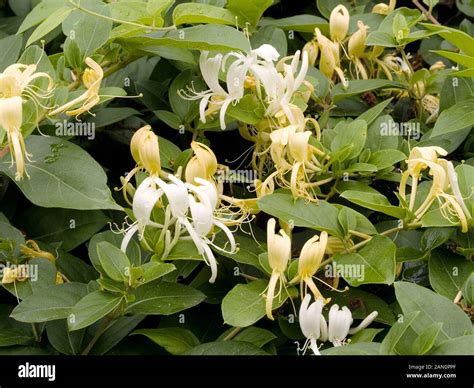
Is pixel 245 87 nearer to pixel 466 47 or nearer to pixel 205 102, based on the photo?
pixel 205 102

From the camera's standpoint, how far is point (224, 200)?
1210 millimetres

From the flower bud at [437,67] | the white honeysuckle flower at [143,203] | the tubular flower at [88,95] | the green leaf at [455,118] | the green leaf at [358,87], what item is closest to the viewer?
the white honeysuckle flower at [143,203]

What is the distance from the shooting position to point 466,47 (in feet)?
4.18

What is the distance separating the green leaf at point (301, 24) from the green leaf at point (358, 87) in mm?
125

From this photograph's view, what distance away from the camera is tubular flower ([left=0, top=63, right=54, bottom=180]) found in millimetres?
1042

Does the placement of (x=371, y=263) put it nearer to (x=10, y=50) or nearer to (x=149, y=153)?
(x=149, y=153)

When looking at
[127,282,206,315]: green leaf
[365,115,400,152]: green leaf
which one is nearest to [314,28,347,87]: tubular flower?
[365,115,400,152]: green leaf

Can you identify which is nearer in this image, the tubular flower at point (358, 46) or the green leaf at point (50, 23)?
the green leaf at point (50, 23)

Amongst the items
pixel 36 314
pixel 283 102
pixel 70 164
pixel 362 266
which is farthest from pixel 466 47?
pixel 36 314

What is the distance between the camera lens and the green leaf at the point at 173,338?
42.9 inches

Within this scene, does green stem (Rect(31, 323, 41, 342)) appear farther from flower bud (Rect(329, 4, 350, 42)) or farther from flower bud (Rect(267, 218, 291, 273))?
flower bud (Rect(329, 4, 350, 42))

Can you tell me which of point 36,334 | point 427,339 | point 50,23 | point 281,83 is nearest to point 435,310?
point 427,339

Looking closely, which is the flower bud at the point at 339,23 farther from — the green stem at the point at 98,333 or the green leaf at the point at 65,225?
the green stem at the point at 98,333

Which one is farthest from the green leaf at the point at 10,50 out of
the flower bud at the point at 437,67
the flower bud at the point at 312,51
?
the flower bud at the point at 437,67
